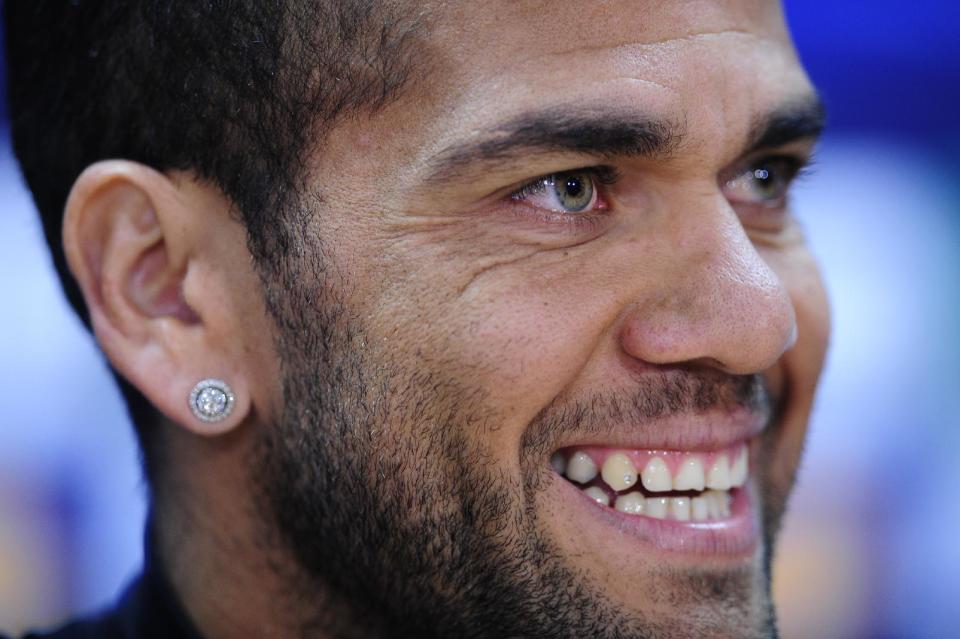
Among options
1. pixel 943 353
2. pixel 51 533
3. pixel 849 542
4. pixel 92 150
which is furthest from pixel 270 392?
pixel 943 353

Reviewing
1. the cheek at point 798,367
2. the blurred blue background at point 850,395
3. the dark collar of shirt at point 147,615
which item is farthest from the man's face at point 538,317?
the blurred blue background at point 850,395

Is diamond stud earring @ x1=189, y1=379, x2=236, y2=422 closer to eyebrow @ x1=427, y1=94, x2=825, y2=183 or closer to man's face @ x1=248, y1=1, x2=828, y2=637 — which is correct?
man's face @ x1=248, y1=1, x2=828, y2=637

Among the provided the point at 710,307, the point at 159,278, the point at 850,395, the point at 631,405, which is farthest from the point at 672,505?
the point at 850,395

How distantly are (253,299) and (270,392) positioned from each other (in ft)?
0.45

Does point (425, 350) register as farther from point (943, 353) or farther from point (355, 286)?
point (943, 353)

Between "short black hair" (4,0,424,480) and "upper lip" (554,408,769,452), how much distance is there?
506 mm

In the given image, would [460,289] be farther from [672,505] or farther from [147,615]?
[147,615]

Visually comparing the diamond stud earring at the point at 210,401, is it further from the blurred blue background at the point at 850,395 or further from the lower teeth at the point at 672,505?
the blurred blue background at the point at 850,395

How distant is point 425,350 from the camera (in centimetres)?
149

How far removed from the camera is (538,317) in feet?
4.85

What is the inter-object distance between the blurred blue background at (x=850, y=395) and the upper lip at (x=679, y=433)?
2.05m

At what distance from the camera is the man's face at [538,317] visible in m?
1.47

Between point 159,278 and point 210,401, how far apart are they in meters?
0.21

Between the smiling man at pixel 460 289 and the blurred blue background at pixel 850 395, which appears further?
the blurred blue background at pixel 850 395
